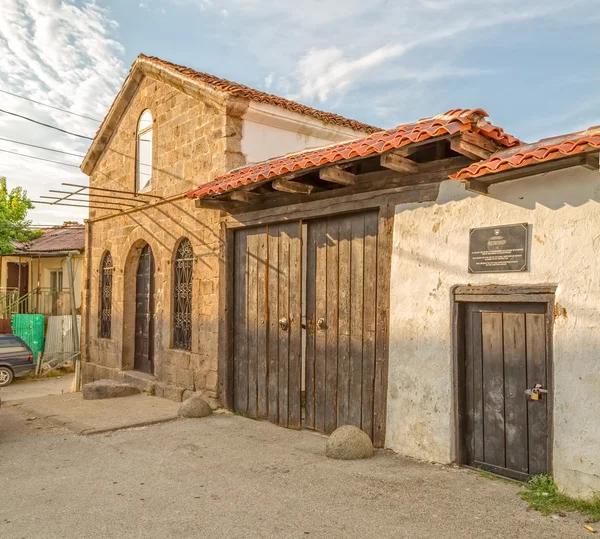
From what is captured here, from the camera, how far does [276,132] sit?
359 inches

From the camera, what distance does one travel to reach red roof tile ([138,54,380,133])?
8.36 metres

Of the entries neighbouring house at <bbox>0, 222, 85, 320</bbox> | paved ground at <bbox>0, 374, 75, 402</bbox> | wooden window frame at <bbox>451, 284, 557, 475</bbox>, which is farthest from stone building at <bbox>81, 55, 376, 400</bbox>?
neighbouring house at <bbox>0, 222, 85, 320</bbox>

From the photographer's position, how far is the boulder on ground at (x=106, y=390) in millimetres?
9453

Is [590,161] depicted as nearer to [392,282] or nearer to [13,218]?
[392,282]

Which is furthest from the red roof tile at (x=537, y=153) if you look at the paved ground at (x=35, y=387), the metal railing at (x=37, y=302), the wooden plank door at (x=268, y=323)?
the metal railing at (x=37, y=302)

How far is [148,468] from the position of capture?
18.0ft

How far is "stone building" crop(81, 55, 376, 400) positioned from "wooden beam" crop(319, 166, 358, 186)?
277cm

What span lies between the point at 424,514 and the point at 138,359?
7948 millimetres

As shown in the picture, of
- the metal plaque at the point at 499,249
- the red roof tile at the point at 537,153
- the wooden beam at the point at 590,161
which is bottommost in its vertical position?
the metal plaque at the point at 499,249

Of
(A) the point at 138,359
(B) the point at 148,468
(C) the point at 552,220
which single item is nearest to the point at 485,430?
(C) the point at 552,220

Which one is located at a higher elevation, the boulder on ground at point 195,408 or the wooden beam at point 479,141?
the wooden beam at point 479,141

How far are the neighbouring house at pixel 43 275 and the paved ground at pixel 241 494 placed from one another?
14.6 metres

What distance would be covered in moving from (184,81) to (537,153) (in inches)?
257

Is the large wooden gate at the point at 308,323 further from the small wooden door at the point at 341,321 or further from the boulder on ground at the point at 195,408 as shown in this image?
the boulder on ground at the point at 195,408
